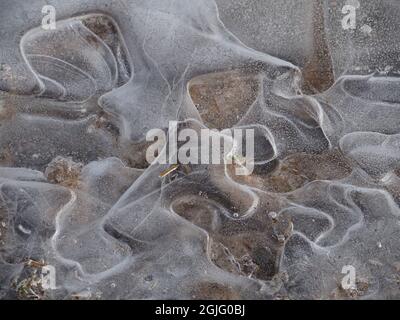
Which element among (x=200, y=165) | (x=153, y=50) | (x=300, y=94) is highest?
(x=153, y=50)

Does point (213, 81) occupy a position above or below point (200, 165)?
above

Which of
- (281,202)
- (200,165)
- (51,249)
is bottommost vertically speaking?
(51,249)

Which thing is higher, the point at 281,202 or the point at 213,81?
the point at 213,81

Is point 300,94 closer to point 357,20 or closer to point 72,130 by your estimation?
point 357,20

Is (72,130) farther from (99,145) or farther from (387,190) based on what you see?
(387,190)

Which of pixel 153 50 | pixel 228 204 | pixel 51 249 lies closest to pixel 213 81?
pixel 153 50

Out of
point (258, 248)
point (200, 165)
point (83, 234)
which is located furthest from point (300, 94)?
point (83, 234)
